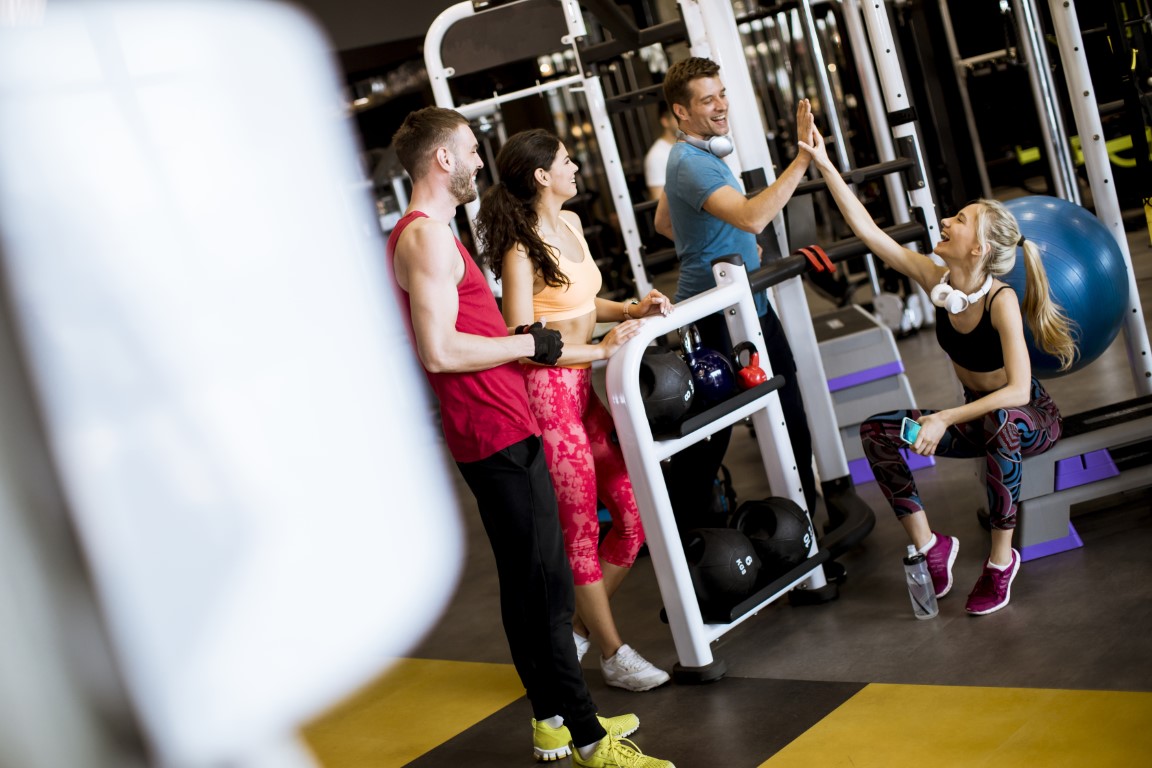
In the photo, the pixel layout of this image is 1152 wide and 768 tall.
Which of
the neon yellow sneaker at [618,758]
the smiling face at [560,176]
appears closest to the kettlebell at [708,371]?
the smiling face at [560,176]

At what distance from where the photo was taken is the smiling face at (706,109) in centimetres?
286

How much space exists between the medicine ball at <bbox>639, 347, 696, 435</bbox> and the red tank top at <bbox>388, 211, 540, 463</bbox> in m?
0.44

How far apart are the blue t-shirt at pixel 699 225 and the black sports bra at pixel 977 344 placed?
531mm

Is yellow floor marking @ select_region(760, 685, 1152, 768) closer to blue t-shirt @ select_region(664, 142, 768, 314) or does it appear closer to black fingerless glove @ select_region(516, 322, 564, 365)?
black fingerless glove @ select_region(516, 322, 564, 365)

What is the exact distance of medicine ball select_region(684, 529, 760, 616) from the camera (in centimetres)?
261

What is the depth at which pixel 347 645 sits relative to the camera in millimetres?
3824

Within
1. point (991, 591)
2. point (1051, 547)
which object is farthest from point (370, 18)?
point (991, 591)

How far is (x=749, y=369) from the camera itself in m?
2.79

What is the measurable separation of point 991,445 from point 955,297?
0.39 m

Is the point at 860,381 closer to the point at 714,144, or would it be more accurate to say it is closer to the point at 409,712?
the point at 714,144


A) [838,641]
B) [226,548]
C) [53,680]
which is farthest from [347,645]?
[226,548]

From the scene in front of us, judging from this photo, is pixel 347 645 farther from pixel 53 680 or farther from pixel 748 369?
pixel 53 680

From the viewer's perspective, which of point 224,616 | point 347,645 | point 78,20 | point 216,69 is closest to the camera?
point 347,645

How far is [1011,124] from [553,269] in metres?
7.78
